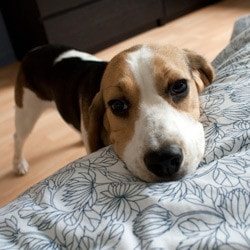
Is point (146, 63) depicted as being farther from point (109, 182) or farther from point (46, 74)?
point (46, 74)

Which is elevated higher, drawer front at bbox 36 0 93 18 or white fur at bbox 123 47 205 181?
white fur at bbox 123 47 205 181

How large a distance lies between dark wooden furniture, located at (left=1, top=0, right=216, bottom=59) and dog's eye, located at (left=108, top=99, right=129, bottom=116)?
308 centimetres

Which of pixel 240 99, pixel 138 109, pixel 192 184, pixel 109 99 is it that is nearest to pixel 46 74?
pixel 109 99

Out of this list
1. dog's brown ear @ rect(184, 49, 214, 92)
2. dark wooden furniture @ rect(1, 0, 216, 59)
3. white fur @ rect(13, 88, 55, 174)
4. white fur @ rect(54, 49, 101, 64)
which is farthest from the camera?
dark wooden furniture @ rect(1, 0, 216, 59)

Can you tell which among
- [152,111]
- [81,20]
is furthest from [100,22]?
[152,111]

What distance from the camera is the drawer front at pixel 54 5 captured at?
409 centimetres

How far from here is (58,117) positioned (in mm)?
3357

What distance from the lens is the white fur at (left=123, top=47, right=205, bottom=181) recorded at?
1102 millimetres

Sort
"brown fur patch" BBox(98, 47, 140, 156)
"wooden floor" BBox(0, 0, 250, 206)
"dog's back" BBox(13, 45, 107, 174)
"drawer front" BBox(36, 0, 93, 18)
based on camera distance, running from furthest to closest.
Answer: "drawer front" BBox(36, 0, 93, 18)
"wooden floor" BBox(0, 0, 250, 206)
"dog's back" BBox(13, 45, 107, 174)
"brown fur patch" BBox(98, 47, 140, 156)

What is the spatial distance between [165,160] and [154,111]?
0.63ft

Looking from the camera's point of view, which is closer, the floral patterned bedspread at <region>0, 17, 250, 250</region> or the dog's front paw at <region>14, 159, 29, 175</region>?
the floral patterned bedspread at <region>0, 17, 250, 250</region>

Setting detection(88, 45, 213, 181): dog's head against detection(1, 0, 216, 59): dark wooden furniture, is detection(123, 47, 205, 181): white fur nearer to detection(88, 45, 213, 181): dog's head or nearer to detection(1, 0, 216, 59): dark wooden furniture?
detection(88, 45, 213, 181): dog's head

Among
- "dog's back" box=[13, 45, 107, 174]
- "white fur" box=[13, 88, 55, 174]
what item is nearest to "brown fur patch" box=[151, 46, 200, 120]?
"dog's back" box=[13, 45, 107, 174]

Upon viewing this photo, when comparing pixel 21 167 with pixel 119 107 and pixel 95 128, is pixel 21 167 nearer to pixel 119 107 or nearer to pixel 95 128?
pixel 95 128
